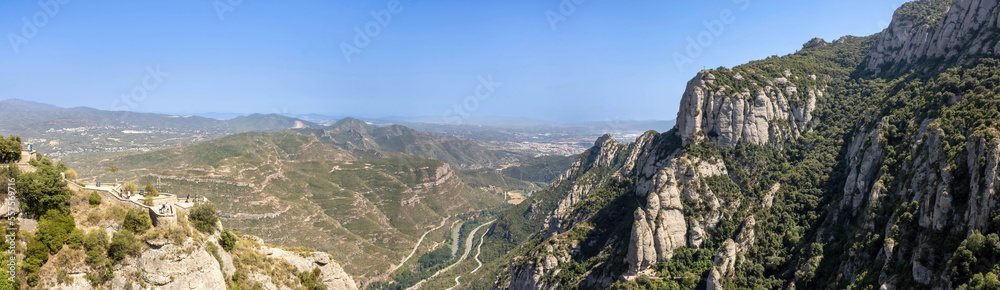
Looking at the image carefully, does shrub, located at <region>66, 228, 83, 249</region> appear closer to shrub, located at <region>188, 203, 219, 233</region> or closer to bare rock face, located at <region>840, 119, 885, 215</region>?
shrub, located at <region>188, 203, 219, 233</region>

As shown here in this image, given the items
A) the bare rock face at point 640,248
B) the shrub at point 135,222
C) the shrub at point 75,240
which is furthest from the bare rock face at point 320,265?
the bare rock face at point 640,248

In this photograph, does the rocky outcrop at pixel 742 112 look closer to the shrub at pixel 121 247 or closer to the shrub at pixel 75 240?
the shrub at pixel 121 247

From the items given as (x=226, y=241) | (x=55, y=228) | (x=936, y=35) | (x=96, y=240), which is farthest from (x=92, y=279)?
(x=936, y=35)

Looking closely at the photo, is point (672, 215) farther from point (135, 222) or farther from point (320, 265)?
point (135, 222)

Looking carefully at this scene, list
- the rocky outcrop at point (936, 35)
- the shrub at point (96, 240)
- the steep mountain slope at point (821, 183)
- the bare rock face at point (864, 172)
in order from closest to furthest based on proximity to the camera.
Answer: the shrub at point (96, 240), the steep mountain slope at point (821, 183), the bare rock face at point (864, 172), the rocky outcrop at point (936, 35)

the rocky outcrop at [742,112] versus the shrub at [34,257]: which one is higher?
the rocky outcrop at [742,112]

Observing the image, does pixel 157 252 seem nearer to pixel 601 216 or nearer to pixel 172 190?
pixel 601 216

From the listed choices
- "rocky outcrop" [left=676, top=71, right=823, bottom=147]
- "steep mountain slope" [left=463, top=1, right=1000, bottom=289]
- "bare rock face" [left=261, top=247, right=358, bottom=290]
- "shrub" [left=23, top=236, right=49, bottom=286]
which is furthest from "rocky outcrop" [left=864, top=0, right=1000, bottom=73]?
"shrub" [left=23, top=236, right=49, bottom=286]

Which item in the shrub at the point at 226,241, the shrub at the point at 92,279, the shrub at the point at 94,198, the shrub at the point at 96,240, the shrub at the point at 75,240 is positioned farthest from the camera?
the shrub at the point at 226,241
